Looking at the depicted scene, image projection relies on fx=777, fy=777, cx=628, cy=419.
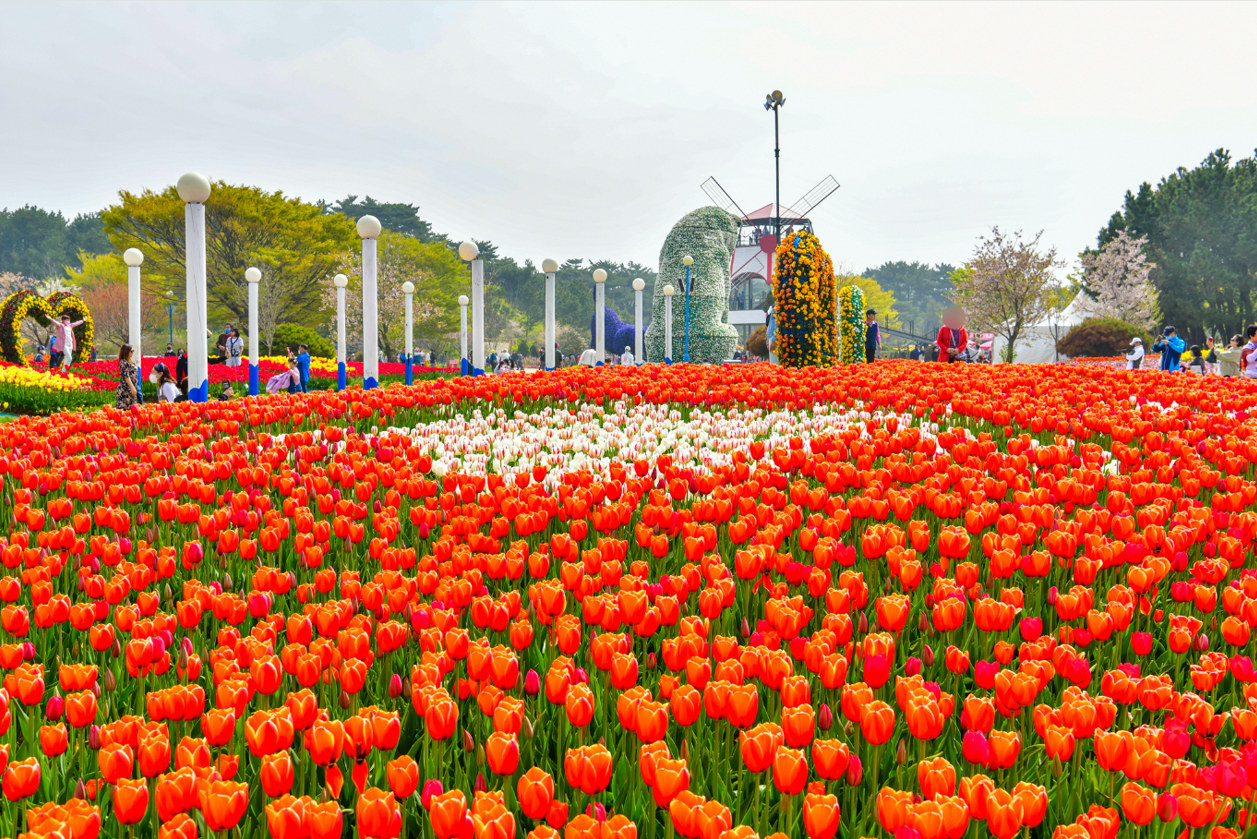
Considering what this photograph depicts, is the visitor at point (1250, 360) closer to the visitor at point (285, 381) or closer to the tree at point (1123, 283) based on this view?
the visitor at point (285, 381)

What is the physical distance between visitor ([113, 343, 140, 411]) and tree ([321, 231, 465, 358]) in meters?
30.8

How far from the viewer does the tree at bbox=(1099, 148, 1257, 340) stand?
44156mm

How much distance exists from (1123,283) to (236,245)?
51264 mm

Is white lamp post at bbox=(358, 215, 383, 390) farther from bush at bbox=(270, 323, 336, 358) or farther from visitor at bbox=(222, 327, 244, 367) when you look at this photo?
bush at bbox=(270, 323, 336, 358)

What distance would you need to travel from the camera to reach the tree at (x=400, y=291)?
45250 mm

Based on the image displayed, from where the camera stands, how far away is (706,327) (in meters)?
35.5

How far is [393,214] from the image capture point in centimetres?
7656

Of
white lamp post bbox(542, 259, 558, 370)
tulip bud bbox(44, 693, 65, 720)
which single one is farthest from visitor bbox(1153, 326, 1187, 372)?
tulip bud bbox(44, 693, 65, 720)

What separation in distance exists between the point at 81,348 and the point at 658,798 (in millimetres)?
34664

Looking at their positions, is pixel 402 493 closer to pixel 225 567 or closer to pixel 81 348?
pixel 225 567

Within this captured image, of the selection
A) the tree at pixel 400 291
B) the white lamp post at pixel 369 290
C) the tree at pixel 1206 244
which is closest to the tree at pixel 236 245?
the tree at pixel 400 291

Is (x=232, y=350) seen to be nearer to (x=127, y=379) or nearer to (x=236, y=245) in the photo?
(x=127, y=379)

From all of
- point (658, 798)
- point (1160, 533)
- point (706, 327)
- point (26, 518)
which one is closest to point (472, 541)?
point (658, 798)

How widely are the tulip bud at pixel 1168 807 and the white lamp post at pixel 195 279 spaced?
1152 centimetres
